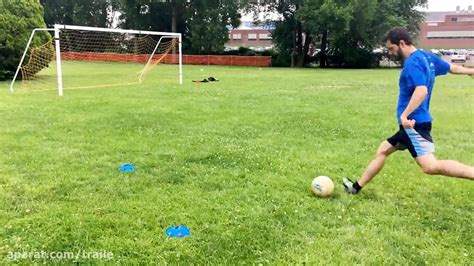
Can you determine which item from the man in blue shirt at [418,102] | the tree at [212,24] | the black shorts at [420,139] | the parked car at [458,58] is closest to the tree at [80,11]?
the tree at [212,24]

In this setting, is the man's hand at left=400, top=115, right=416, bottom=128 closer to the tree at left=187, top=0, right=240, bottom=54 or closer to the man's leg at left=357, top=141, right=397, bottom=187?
the man's leg at left=357, top=141, right=397, bottom=187

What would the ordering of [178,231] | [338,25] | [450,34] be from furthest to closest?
[450,34] < [338,25] < [178,231]

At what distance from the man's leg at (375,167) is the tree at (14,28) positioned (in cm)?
1588

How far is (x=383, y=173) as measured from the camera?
546cm

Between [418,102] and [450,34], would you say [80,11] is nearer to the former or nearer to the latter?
[418,102]

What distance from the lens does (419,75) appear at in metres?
3.73

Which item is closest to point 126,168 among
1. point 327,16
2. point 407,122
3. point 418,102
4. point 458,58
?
point 407,122

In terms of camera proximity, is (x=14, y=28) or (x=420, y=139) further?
(x=14, y=28)

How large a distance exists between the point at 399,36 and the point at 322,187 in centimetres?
171

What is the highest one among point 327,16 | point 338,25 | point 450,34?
point 450,34

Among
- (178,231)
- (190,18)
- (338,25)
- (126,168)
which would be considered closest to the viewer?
(178,231)

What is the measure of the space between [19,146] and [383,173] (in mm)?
5259

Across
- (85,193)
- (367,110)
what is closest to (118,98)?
(367,110)

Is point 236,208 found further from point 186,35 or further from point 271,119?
point 186,35
